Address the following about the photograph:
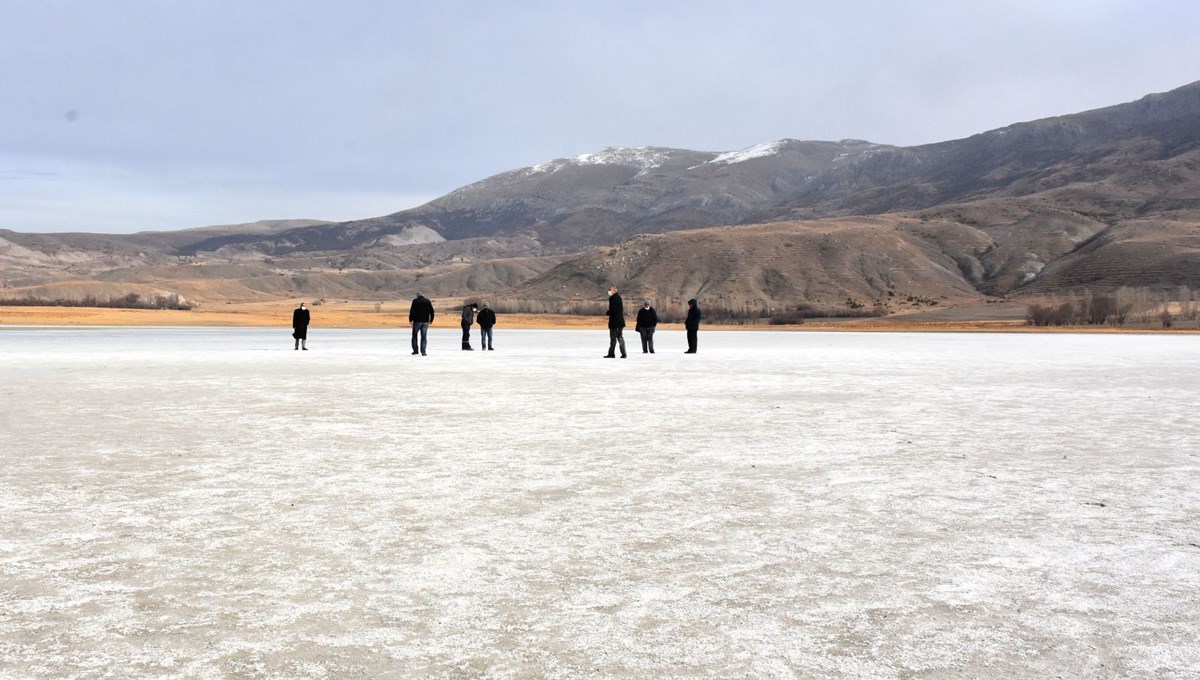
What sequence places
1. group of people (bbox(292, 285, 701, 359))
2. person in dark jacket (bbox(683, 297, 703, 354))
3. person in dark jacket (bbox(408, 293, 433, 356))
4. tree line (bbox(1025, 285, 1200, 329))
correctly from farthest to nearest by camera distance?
tree line (bbox(1025, 285, 1200, 329)) < person in dark jacket (bbox(683, 297, 703, 354)) < person in dark jacket (bbox(408, 293, 433, 356)) < group of people (bbox(292, 285, 701, 359))

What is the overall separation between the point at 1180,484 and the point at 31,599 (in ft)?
25.7

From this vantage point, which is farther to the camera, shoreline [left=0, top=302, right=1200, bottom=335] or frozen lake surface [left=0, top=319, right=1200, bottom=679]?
shoreline [left=0, top=302, right=1200, bottom=335]

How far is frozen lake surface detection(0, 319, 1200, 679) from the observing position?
4.04 meters

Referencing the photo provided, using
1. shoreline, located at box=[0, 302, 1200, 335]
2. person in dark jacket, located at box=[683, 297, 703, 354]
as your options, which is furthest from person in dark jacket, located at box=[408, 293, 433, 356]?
shoreline, located at box=[0, 302, 1200, 335]

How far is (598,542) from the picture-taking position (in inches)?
225

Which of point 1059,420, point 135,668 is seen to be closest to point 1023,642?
point 135,668

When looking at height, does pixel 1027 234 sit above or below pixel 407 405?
above

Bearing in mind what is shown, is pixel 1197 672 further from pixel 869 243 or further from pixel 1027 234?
pixel 1027 234

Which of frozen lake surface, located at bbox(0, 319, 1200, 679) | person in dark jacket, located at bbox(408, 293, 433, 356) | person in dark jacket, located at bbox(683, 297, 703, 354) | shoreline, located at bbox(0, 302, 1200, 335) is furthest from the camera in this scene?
shoreline, located at bbox(0, 302, 1200, 335)

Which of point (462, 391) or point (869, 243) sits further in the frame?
point (869, 243)

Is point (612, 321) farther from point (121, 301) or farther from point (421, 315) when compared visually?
point (121, 301)

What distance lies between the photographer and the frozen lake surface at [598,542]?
4.04 meters

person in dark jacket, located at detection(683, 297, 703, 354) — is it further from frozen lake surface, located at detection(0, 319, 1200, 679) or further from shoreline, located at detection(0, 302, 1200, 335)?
shoreline, located at detection(0, 302, 1200, 335)

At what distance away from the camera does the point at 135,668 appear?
384cm
